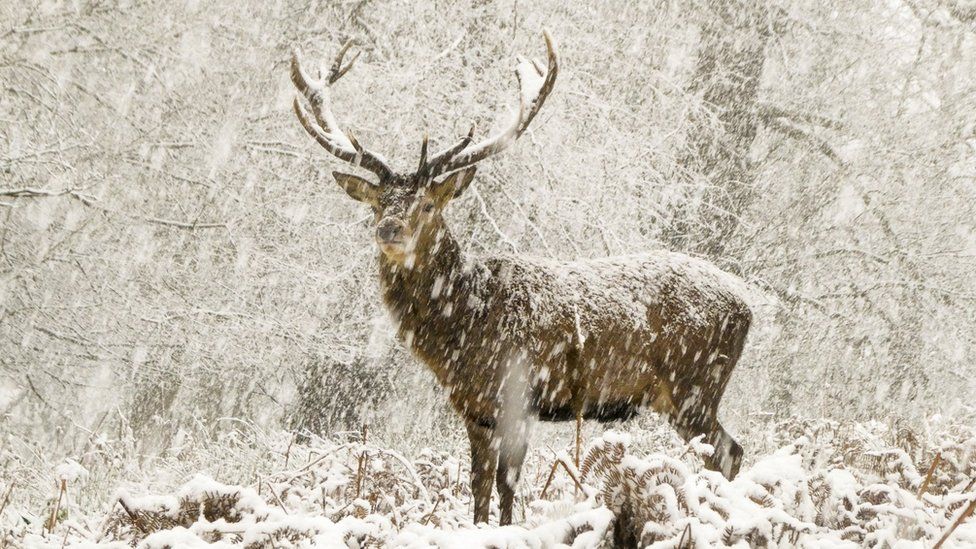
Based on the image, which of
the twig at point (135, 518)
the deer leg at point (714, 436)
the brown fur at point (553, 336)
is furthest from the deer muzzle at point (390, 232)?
the twig at point (135, 518)

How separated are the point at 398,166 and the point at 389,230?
4343mm

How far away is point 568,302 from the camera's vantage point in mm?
5551

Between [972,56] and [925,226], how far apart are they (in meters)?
2.61

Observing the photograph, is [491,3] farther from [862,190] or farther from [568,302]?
[862,190]

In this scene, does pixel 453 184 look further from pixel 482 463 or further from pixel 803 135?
pixel 803 135

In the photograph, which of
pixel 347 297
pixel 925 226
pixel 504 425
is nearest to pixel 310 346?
pixel 347 297

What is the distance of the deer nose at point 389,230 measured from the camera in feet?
16.9

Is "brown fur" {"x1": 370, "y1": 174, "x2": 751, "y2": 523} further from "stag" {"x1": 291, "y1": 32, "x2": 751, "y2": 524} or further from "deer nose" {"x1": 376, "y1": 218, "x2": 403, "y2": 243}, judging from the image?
"deer nose" {"x1": 376, "y1": 218, "x2": 403, "y2": 243}

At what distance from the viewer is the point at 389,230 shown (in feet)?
16.9

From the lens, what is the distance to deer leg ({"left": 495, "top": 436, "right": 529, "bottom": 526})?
4844mm

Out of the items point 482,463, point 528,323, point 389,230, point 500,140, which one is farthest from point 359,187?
point 482,463

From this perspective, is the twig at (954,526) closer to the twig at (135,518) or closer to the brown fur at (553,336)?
the twig at (135,518)

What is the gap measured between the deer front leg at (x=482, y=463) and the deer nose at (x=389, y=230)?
1.14 metres

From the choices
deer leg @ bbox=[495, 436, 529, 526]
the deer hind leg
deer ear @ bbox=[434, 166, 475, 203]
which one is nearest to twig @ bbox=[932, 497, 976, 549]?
deer leg @ bbox=[495, 436, 529, 526]
